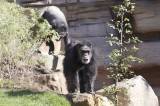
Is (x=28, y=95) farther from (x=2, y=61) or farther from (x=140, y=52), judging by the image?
(x=140, y=52)

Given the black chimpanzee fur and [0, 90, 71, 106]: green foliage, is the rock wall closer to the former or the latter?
the black chimpanzee fur

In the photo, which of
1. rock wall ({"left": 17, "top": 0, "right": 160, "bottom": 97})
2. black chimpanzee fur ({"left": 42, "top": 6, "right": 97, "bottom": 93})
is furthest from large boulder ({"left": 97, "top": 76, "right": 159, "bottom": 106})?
rock wall ({"left": 17, "top": 0, "right": 160, "bottom": 97})

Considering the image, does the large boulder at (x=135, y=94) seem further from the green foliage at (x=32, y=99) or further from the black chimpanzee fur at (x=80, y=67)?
the black chimpanzee fur at (x=80, y=67)

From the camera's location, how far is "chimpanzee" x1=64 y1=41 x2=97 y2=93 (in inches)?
406

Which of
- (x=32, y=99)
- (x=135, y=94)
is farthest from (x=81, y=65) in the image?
(x=32, y=99)

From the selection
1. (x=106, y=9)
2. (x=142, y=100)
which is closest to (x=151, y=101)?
(x=142, y=100)

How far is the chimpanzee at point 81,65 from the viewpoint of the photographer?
10.3 meters

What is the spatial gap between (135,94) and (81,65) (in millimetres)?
1293

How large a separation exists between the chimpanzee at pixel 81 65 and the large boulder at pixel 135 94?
34.7 inches

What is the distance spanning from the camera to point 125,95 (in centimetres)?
923

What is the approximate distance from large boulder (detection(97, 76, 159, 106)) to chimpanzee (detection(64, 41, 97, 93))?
88cm

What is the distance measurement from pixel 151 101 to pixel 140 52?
2934 mm

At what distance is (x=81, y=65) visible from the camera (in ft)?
34.4

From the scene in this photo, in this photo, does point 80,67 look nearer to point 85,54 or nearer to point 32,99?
point 85,54
